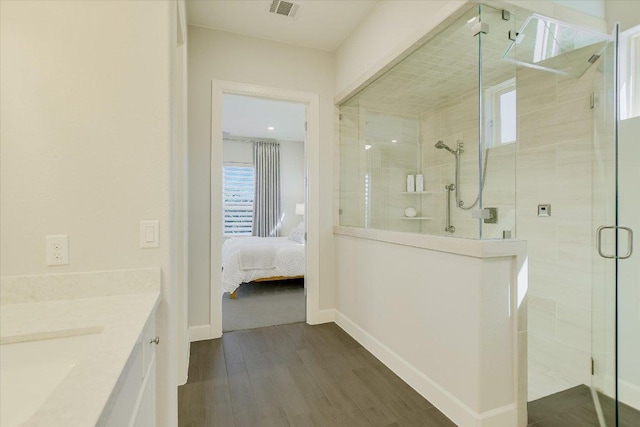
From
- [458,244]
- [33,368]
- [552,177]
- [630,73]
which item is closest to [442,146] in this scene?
[552,177]

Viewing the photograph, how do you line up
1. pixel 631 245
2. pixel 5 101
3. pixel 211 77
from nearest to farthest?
1. pixel 5 101
2. pixel 631 245
3. pixel 211 77

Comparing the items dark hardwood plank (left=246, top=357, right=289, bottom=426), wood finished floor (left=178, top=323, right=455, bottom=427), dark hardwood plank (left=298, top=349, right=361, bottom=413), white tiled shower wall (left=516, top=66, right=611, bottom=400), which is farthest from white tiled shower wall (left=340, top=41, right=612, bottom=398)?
dark hardwood plank (left=246, top=357, right=289, bottom=426)

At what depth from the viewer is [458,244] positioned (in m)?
1.81

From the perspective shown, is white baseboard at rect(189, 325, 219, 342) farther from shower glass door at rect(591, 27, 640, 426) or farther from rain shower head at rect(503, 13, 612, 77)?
rain shower head at rect(503, 13, 612, 77)

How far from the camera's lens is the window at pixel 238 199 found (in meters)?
7.38

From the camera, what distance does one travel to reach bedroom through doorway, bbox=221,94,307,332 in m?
3.99

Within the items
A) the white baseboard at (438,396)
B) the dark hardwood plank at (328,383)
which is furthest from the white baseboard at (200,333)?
the white baseboard at (438,396)

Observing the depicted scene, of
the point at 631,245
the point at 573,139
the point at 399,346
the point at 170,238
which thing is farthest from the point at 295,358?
the point at 573,139

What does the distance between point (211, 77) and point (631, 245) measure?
335cm

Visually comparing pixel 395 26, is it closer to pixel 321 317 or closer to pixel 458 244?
pixel 458 244

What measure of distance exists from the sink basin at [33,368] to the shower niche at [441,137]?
6.14 ft

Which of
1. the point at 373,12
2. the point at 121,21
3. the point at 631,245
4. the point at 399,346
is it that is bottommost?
the point at 399,346

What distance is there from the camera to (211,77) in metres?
2.97

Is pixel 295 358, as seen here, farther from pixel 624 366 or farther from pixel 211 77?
pixel 211 77
